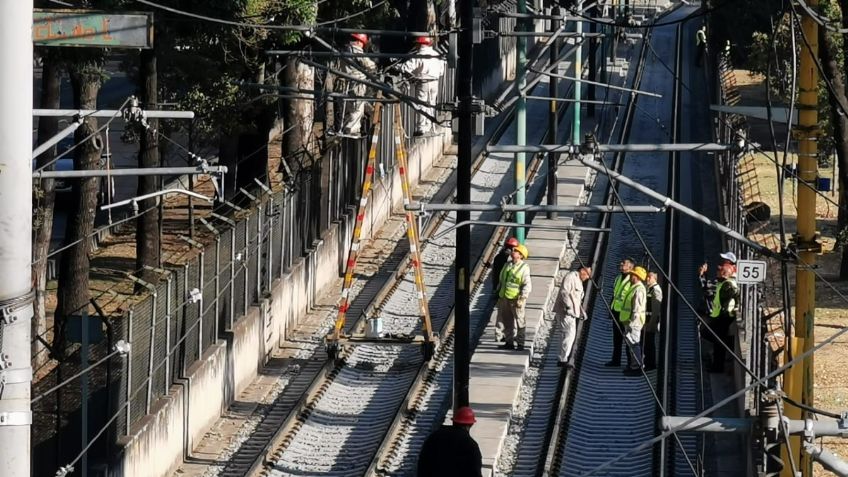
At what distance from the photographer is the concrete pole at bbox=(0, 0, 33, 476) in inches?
306

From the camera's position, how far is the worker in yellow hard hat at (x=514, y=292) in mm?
25516

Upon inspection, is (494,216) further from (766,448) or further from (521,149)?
(766,448)

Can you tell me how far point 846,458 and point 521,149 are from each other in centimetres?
668

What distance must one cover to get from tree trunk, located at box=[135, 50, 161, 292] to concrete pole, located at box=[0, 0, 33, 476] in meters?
16.0

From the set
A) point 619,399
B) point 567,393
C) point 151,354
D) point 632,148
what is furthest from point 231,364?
point 632,148

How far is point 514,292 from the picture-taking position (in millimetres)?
25625

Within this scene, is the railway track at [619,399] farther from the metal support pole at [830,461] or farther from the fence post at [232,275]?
the fence post at [232,275]

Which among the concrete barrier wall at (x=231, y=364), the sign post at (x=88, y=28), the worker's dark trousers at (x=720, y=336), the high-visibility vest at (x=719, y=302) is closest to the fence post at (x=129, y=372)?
the concrete barrier wall at (x=231, y=364)

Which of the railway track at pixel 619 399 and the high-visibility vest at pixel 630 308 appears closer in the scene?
the railway track at pixel 619 399

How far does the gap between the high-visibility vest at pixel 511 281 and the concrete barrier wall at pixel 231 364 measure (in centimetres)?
377

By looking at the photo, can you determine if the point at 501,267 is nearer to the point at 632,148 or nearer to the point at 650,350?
the point at 650,350

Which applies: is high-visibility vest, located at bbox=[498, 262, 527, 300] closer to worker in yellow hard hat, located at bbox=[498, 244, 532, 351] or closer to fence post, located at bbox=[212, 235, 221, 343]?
worker in yellow hard hat, located at bbox=[498, 244, 532, 351]

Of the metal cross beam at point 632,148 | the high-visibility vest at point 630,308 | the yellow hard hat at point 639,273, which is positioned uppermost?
the metal cross beam at point 632,148

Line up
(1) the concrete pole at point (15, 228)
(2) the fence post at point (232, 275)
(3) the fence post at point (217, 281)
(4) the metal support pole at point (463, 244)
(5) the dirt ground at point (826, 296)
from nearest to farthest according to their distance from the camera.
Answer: (1) the concrete pole at point (15, 228) → (4) the metal support pole at point (463, 244) → (5) the dirt ground at point (826, 296) → (3) the fence post at point (217, 281) → (2) the fence post at point (232, 275)
